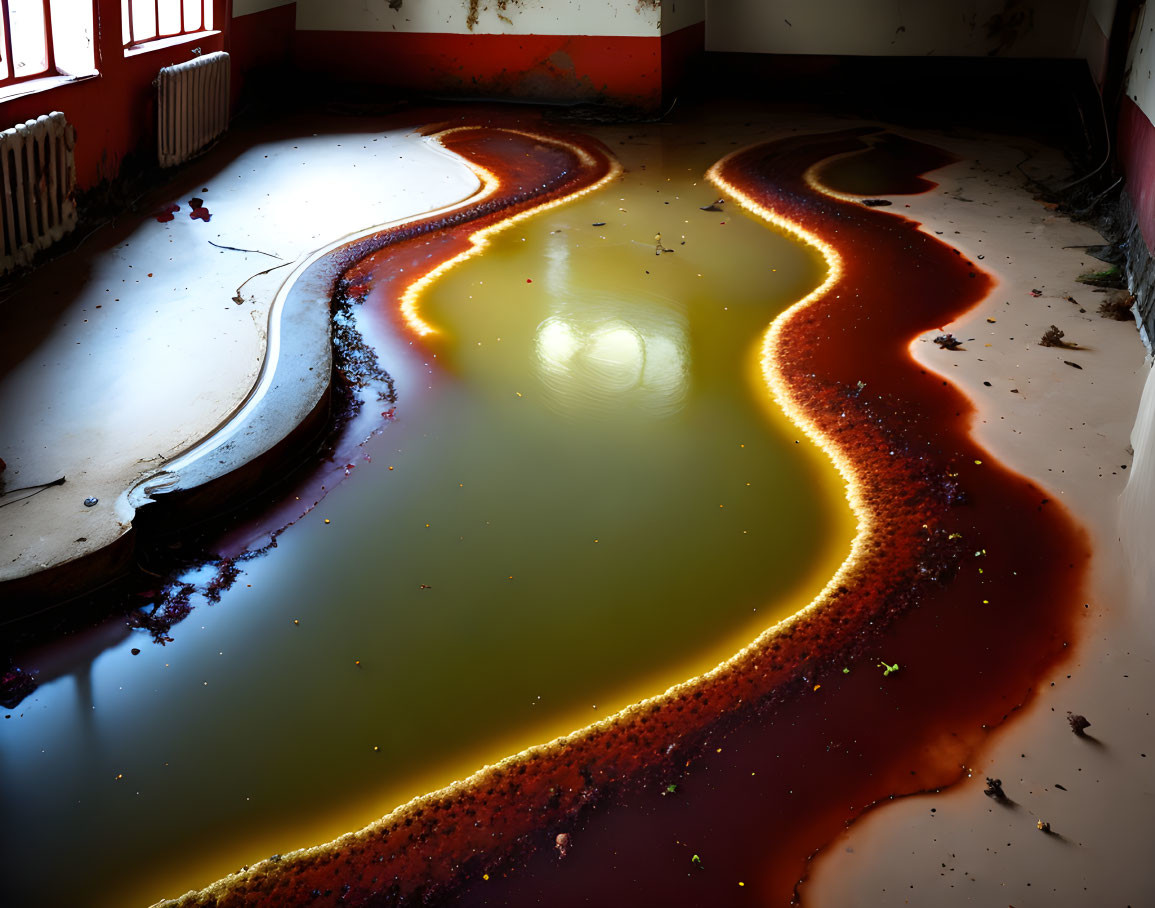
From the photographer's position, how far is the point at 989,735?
Result: 2.34 metres

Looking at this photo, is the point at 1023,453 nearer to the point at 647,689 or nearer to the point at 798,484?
the point at 798,484

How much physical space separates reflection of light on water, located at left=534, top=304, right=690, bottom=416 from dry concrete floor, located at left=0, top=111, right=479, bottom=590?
1.09 meters

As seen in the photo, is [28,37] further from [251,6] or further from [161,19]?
[251,6]

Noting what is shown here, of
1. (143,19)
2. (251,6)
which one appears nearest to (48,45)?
(143,19)

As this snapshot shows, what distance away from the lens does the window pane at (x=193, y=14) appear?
6.68 m

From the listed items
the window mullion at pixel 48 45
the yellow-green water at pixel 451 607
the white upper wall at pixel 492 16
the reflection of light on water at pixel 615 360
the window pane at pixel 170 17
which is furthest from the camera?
the white upper wall at pixel 492 16

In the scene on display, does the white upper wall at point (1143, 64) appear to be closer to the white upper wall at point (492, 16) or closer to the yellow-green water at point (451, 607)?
the yellow-green water at point (451, 607)

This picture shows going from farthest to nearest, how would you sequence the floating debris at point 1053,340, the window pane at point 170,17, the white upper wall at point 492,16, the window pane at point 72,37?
the white upper wall at point 492,16, the window pane at point 170,17, the window pane at point 72,37, the floating debris at point 1053,340

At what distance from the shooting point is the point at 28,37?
16.0 feet

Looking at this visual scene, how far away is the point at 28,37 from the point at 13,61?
0.89 ft

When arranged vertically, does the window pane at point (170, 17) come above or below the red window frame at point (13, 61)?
above

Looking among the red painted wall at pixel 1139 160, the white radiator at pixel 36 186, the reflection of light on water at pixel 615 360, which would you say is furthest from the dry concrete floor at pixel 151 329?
the red painted wall at pixel 1139 160

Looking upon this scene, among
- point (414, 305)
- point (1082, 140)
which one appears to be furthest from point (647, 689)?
point (1082, 140)

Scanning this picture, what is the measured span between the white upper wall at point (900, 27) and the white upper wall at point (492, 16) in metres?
1.18
